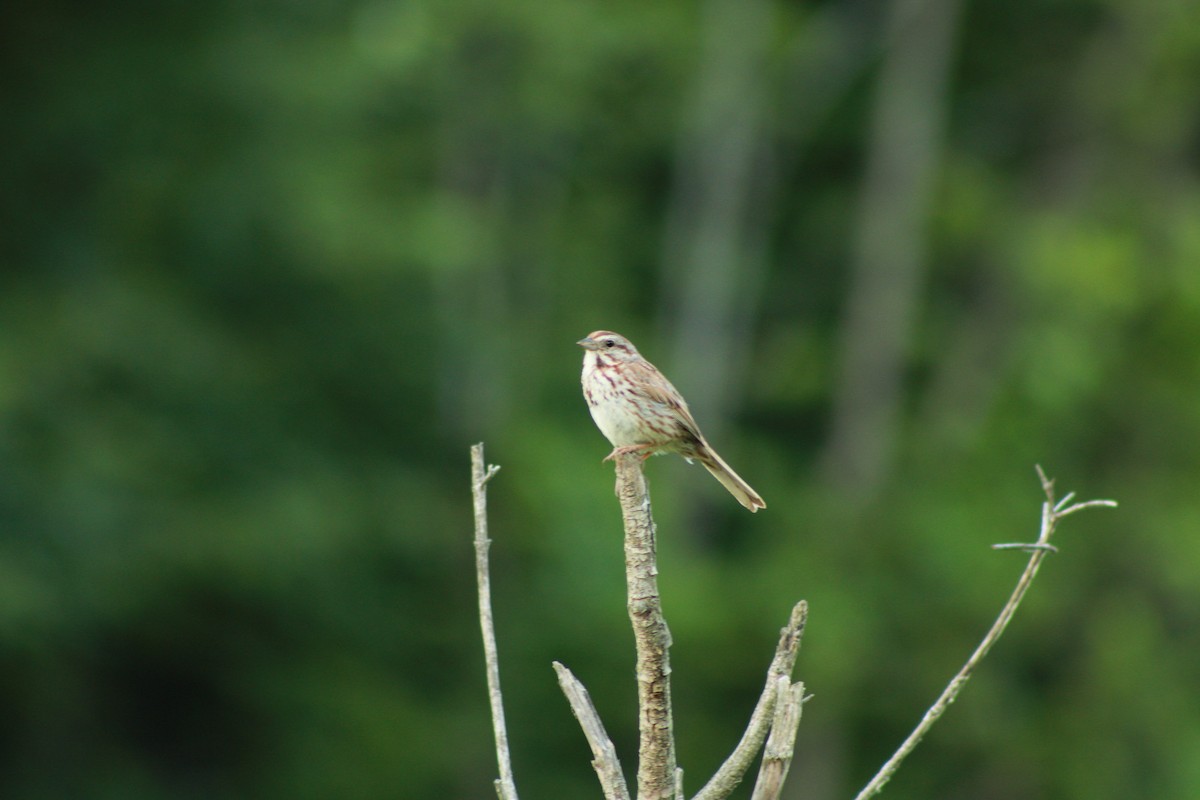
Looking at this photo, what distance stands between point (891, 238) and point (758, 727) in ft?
46.6

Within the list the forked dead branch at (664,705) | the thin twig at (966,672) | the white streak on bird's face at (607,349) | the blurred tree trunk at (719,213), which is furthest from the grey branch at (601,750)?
the blurred tree trunk at (719,213)

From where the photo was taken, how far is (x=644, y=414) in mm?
5773

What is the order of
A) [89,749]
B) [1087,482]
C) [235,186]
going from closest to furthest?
[235,186]
[89,749]
[1087,482]

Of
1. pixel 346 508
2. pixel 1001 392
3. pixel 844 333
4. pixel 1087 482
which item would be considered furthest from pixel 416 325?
pixel 1087 482

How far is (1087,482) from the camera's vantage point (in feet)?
55.7

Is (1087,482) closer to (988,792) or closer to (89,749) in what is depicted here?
(988,792)

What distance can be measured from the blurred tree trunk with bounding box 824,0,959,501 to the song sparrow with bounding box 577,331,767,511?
427 inches

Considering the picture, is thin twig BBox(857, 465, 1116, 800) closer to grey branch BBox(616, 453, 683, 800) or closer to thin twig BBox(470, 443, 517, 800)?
grey branch BBox(616, 453, 683, 800)

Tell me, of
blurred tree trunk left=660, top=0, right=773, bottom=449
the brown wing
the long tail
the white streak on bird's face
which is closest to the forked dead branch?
the long tail

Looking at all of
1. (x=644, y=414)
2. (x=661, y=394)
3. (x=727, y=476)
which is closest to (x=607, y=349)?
(x=661, y=394)

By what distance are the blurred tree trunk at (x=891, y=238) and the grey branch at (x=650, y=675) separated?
44.1 ft

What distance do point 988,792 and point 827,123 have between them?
23.1ft

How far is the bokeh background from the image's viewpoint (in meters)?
14.0

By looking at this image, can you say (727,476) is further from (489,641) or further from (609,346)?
(489,641)
